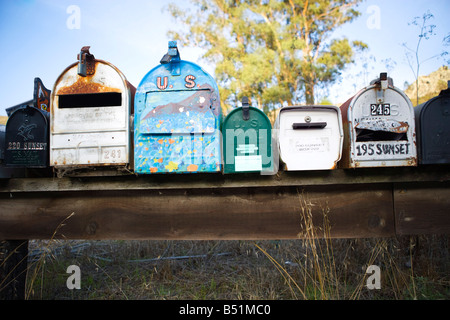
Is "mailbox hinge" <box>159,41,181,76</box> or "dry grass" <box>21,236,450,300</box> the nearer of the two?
"mailbox hinge" <box>159,41,181,76</box>

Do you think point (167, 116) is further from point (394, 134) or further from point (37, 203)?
point (394, 134)

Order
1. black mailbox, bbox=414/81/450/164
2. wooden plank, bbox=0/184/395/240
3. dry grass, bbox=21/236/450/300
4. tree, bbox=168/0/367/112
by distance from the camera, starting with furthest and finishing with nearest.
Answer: tree, bbox=168/0/367/112 < dry grass, bbox=21/236/450/300 < wooden plank, bbox=0/184/395/240 < black mailbox, bbox=414/81/450/164

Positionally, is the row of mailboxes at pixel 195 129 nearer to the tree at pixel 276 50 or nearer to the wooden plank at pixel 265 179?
the wooden plank at pixel 265 179

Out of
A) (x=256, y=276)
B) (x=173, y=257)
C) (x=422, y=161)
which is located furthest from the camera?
(x=173, y=257)

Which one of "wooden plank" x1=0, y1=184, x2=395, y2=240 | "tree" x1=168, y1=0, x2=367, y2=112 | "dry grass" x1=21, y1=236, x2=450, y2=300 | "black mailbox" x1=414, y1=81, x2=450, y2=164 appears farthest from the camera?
"tree" x1=168, y1=0, x2=367, y2=112

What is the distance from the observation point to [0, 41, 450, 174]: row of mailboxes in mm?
1236

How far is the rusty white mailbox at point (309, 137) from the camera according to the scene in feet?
4.07

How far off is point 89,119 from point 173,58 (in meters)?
0.50

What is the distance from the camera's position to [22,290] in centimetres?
158

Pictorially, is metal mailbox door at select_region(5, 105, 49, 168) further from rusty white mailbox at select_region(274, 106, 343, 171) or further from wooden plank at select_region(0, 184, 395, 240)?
rusty white mailbox at select_region(274, 106, 343, 171)

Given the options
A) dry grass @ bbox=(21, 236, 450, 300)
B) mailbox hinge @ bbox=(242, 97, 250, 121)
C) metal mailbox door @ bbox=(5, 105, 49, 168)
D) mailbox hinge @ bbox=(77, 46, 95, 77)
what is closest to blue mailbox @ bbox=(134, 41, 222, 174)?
mailbox hinge @ bbox=(242, 97, 250, 121)

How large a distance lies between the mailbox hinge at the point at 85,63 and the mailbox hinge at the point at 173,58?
0.35m
